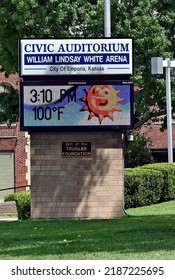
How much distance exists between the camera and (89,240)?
15.1 m

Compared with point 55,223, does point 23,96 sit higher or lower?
higher

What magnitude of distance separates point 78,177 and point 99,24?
13.4m

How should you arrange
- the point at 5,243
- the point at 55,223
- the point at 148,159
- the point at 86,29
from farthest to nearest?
the point at 148,159
the point at 86,29
the point at 55,223
the point at 5,243

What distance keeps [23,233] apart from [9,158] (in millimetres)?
27008

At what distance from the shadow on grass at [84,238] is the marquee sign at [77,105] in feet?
8.23

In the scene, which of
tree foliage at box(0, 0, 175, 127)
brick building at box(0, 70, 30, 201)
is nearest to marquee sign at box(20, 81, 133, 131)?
tree foliage at box(0, 0, 175, 127)

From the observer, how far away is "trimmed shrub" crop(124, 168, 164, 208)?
27.8 m

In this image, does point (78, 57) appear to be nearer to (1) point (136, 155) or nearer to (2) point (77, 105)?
(2) point (77, 105)

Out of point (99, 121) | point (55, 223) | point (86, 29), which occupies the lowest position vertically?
point (55, 223)

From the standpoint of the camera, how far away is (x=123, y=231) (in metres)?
16.5

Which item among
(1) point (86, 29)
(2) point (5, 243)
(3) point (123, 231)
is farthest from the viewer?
(1) point (86, 29)

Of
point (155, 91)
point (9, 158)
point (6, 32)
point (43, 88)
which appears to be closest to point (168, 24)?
point (155, 91)

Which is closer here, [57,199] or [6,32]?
[57,199]

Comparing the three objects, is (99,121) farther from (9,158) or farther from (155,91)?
(9,158)
